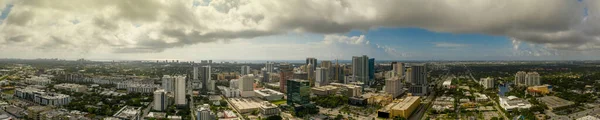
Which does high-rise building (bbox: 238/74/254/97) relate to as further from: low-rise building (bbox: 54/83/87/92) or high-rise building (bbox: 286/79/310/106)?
low-rise building (bbox: 54/83/87/92)

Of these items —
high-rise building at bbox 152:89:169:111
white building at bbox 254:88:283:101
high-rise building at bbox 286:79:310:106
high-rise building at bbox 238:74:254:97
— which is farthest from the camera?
high-rise building at bbox 238:74:254:97

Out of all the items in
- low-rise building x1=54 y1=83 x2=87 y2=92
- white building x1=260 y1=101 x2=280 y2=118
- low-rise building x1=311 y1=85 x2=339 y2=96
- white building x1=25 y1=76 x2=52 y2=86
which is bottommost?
white building x1=260 y1=101 x2=280 y2=118

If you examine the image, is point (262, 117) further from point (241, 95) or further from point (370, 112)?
point (241, 95)

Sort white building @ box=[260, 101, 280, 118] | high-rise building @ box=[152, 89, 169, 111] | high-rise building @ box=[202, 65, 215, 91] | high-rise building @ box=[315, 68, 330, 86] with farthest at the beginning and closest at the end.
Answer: high-rise building @ box=[315, 68, 330, 86]
high-rise building @ box=[202, 65, 215, 91]
high-rise building @ box=[152, 89, 169, 111]
white building @ box=[260, 101, 280, 118]

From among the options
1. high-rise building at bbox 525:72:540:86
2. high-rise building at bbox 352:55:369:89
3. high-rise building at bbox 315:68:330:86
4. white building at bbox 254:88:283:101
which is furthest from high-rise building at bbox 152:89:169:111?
high-rise building at bbox 525:72:540:86

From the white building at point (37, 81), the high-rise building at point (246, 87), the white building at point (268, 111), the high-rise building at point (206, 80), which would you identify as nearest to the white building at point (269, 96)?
the high-rise building at point (246, 87)

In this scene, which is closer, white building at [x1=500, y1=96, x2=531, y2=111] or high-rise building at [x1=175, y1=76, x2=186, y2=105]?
white building at [x1=500, y1=96, x2=531, y2=111]

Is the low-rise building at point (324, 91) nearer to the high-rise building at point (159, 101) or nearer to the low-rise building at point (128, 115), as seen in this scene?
the high-rise building at point (159, 101)
